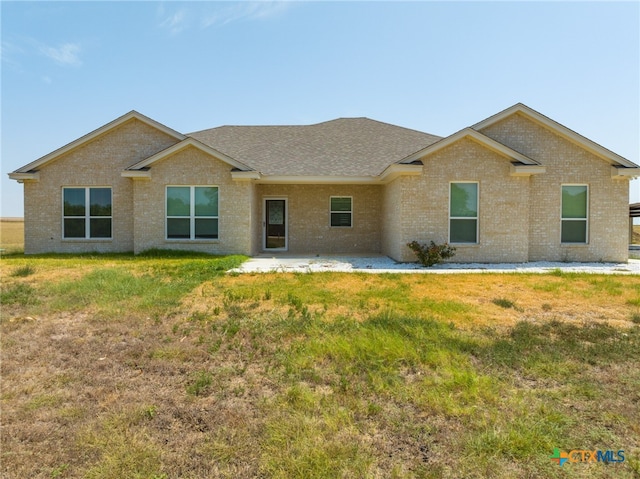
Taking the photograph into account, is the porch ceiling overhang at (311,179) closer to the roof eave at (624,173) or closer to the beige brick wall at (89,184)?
the beige brick wall at (89,184)

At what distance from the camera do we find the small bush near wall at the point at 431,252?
12.0 m

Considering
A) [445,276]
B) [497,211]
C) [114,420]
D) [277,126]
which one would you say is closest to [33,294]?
[114,420]

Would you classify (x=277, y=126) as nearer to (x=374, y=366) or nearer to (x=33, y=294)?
(x=33, y=294)

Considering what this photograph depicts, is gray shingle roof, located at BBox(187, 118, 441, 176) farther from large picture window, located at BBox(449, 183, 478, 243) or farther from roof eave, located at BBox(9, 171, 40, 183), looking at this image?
roof eave, located at BBox(9, 171, 40, 183)

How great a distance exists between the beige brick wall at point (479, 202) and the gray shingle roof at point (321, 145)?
2988 millimetres

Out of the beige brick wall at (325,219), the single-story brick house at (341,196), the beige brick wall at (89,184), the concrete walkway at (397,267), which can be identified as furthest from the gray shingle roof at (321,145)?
the concrete walkway at (397,267)

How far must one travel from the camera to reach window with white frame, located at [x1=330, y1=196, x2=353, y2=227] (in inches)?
650

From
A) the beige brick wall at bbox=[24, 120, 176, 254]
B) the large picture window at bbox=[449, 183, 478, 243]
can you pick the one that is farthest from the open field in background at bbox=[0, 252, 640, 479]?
the beige brick wall at bbox=[24, 120, 176, 254]

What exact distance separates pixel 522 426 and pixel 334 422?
5.16 ft

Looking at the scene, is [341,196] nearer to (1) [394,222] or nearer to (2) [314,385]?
(1) [394,222]

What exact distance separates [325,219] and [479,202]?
257 inches

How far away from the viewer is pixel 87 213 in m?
15.1

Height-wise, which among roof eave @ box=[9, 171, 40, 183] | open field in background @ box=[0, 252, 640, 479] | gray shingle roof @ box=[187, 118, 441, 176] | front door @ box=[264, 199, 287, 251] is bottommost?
open field in background @ box=[0, 252, 640, 479]

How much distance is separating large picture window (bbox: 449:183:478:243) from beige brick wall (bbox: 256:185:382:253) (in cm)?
415
